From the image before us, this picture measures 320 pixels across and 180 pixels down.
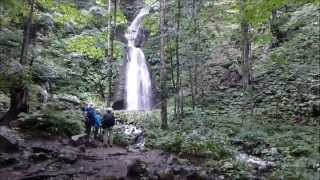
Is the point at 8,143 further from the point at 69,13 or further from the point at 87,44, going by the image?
the point at 87,44

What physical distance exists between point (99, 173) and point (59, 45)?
611 inches

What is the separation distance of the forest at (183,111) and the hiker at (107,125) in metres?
0.04

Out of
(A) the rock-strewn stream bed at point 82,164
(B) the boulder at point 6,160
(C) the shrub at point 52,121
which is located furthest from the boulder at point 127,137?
(B) the boulder at point 6,160

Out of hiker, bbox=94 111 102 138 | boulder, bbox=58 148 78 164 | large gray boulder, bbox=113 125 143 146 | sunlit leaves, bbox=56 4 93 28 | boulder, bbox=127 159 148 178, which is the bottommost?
boulder, bbox=127 159 148 178

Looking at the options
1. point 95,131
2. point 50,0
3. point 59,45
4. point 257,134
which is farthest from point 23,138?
point 59,45

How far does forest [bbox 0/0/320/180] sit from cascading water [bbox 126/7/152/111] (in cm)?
94

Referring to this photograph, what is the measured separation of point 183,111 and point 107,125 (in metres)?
5.73

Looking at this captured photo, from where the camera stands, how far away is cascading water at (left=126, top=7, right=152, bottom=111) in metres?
25.7

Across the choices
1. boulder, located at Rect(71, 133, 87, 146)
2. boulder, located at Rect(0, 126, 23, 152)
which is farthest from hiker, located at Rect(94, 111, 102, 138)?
boulder, located at Rect(0, 126, 23, 152)

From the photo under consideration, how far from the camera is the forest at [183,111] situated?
879 cm

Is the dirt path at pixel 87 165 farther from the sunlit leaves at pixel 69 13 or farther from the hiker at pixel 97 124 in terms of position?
the sunlit leaves at pixel 69 13

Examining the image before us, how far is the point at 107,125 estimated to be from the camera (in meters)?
12.6

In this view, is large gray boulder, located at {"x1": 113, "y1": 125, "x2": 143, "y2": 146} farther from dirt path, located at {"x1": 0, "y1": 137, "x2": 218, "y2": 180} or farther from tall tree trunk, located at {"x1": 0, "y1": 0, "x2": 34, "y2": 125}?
tall tree trunk, located at {"x1": 0, "y1": 0, "x2": 34, "y2": 125}

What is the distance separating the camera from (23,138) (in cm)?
1097
